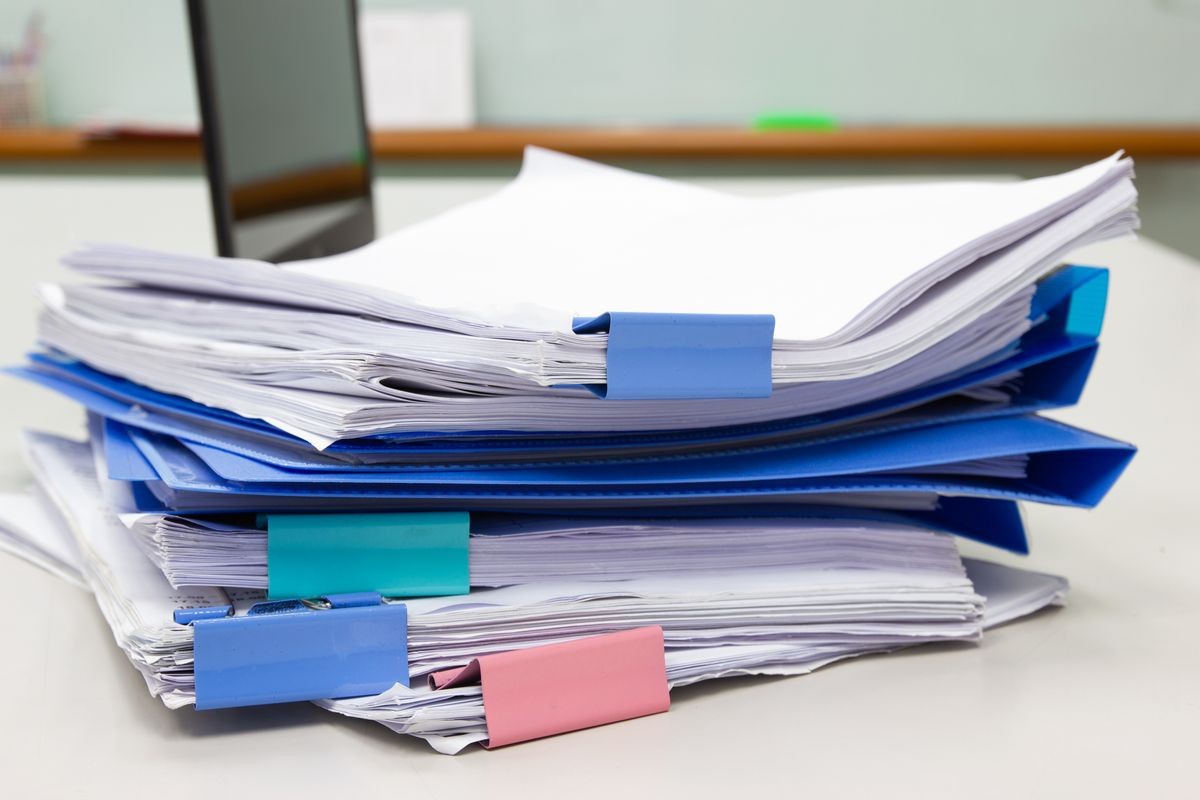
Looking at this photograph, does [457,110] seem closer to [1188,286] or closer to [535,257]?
[1188,286]

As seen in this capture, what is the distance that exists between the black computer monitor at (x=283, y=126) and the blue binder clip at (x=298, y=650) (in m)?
0.37

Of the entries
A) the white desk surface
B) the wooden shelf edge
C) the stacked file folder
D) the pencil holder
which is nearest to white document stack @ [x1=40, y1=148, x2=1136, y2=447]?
the stacked file folder

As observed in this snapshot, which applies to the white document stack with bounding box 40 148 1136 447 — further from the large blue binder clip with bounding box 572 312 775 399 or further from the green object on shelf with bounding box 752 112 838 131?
the green object on shelf with bounding box 752 112 838 131

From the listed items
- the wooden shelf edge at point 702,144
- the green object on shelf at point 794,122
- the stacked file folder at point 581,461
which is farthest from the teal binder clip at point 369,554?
the green object on shelf at point 794,122

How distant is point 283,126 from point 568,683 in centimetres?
56

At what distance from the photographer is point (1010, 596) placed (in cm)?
48

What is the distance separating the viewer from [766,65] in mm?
2646

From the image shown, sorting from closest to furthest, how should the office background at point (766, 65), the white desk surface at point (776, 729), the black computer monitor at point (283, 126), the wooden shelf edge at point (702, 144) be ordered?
the white desk surface at point (776, 729) → the black computer monitor at point (283, 126) → the wooden shelf edge at point (702, 144) → the office background at point (766, 65)

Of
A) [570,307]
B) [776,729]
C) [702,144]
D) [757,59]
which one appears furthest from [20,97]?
[776,729]

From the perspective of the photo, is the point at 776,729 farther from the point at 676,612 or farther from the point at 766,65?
the point at 766,65

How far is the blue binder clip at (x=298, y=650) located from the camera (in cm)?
37

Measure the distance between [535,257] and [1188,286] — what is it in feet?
2.70

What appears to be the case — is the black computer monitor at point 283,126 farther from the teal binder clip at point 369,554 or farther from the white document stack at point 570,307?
the teal binder clip at point 369,554

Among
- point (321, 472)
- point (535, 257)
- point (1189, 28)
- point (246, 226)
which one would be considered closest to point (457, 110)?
point (1189, 28)
